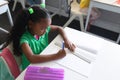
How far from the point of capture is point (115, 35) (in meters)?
2.68

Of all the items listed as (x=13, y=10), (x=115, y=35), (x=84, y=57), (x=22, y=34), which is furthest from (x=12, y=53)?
(x=13, y=10)

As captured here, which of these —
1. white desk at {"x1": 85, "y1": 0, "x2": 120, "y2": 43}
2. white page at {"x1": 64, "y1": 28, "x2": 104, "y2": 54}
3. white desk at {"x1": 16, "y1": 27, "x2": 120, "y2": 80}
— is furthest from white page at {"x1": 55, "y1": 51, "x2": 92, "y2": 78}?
white desk at {"x1": 85, "y1": 0, "x2": 120, "y2": 43}

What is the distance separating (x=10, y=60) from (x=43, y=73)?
25 centimetres

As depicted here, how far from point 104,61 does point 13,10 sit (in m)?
2.58

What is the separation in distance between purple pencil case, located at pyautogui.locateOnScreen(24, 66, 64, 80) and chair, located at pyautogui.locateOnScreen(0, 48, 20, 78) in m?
0.16

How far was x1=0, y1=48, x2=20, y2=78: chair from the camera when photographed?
939mm

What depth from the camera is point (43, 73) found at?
2.84ft

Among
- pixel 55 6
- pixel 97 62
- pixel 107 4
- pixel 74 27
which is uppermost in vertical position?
pixel 107 4

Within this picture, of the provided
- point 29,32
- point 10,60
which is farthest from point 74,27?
point 10,60

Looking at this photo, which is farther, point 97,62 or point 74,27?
point 74,27

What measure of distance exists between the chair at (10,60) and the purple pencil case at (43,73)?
0.53 feet

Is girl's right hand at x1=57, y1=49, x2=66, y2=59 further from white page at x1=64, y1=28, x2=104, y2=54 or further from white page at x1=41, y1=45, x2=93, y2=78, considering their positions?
white page at x1=64, y1=28, x2=104, y2=54

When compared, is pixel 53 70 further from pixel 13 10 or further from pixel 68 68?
pixel 13 10

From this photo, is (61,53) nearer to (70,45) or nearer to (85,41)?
(70,45)
